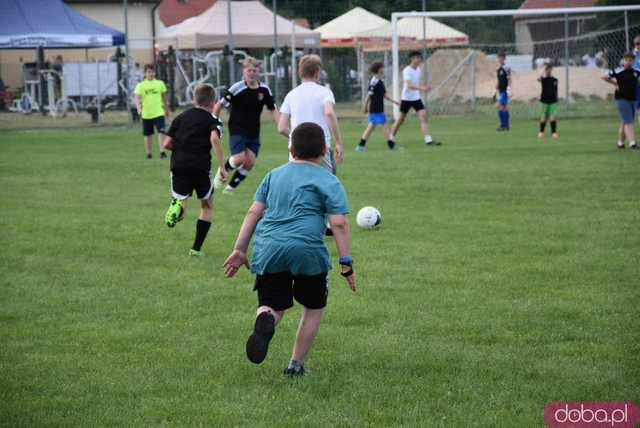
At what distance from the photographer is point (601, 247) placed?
1012 centimetres

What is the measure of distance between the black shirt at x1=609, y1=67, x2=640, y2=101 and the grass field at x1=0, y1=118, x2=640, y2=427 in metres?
5.18

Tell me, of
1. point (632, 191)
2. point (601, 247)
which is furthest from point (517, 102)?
point (601, 247)

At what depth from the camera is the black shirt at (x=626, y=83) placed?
20141 mm

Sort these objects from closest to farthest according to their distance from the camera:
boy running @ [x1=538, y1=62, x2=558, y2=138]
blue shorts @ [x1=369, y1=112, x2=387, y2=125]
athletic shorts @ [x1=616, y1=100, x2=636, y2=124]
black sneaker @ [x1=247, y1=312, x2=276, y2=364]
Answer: black sneaker @ [x1=247, y1=312, x2=276, y2=364]
athletic shorts @ [x1=616, y1=100, x2=636, y2=124]
blue shorts @ [x1=369, y1=112, x2=387, y2=125]
boy running @ [x1=538, y1=62, x2=558, y2=138]

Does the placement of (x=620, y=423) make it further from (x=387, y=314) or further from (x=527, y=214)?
(x=527, y=214)

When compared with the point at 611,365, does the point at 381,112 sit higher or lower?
higher

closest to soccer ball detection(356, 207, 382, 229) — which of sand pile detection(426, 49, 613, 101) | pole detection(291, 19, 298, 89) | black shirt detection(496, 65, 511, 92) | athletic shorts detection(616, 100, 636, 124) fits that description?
athletic shorts detection(616, 100, 636, 124)

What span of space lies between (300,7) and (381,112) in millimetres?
16822

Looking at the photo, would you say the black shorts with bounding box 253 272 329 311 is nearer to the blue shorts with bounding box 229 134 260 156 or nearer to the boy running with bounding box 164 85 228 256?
the boy running with bounding box 164 85 228 256

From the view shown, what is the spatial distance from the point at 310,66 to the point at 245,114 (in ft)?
15.4

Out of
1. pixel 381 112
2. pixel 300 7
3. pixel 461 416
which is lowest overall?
pixel 461 416

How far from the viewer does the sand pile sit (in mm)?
36250

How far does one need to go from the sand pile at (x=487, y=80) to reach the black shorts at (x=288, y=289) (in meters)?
30.5

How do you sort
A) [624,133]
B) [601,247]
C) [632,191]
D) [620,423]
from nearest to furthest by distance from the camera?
[620,423] < [601,247] < [632,191] < [624,133]
